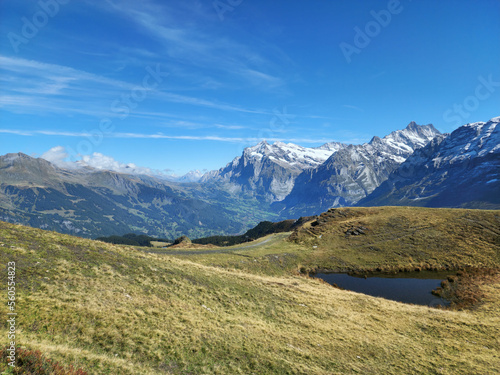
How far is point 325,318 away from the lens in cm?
2680

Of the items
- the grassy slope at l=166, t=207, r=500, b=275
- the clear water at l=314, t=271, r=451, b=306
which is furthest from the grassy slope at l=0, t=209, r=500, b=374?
the grassy slope at l=166, t=207, r=500, b=275

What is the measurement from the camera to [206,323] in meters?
20.4

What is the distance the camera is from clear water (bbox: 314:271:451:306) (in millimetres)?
38844

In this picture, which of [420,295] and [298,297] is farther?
[420,295]

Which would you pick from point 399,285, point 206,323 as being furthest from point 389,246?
point 206,323

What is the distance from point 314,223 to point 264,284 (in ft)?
169

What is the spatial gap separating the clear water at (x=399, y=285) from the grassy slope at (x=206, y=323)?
5880 mm

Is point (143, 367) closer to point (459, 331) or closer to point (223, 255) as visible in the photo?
point (459, 331)

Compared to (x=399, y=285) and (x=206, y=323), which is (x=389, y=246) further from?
(x=206, y=323)

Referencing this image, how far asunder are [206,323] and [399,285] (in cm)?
4036

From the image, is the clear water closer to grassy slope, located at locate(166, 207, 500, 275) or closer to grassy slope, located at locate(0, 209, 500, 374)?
grassy slope, located at locate(166, 207, 500, 275)

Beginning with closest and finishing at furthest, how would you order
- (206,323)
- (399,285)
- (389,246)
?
(206,323), (399,285), (389,246)

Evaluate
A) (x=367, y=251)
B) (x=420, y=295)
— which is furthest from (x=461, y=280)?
(x=367, y=251)

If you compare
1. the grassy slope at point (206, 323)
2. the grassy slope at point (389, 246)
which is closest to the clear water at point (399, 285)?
the grassy slope at point (389, 246)
